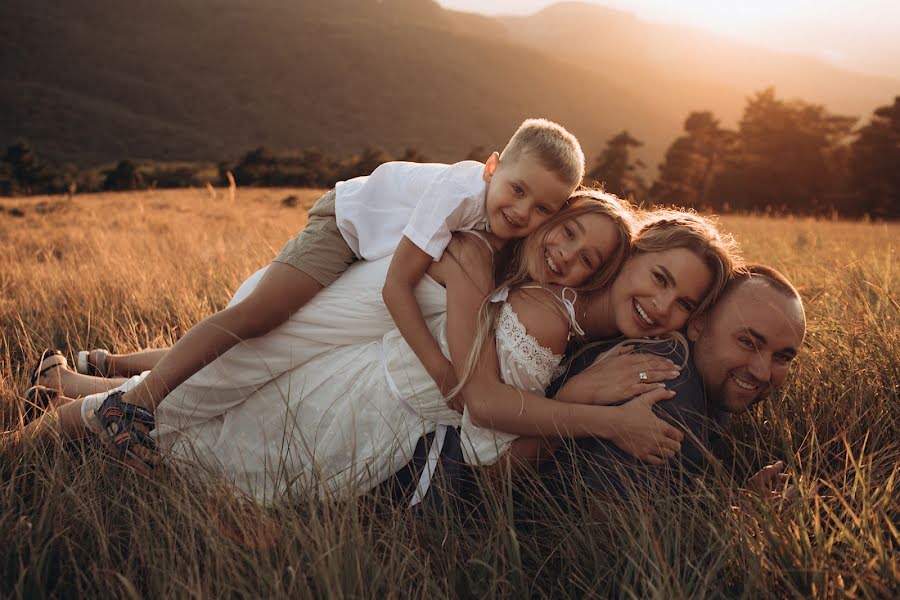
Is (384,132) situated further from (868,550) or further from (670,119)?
(868,550)

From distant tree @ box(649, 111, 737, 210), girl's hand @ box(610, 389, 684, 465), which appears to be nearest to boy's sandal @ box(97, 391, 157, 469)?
girl's hand @ box(610, 389, 684, 465)

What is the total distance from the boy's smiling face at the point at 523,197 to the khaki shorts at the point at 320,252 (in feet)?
2.60

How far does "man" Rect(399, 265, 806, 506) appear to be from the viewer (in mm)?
2268

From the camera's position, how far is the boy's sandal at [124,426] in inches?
98.0

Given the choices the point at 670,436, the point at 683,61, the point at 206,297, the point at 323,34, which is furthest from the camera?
the point at 683,61

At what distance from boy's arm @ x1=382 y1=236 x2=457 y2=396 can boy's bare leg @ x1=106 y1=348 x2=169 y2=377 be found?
5.71 feet

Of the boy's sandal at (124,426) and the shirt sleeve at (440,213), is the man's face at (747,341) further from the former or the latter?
the boy's sandal at (124,426)

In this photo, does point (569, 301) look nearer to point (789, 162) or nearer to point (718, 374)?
point (718, 374)

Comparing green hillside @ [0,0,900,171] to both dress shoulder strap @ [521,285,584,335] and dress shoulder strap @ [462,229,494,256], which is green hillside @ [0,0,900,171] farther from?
dress shoulder strap @ [521,285,584,335]

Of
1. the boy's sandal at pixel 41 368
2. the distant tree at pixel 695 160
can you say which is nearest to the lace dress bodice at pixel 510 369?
the boy's sandal at pixel 41 368

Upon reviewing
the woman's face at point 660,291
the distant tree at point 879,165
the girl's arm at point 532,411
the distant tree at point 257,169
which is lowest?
the distant tree at point 257,169

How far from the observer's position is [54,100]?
60125mm

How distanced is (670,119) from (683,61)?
9551 centimetres

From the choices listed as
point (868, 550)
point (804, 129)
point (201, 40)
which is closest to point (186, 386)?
point (868, 550)
